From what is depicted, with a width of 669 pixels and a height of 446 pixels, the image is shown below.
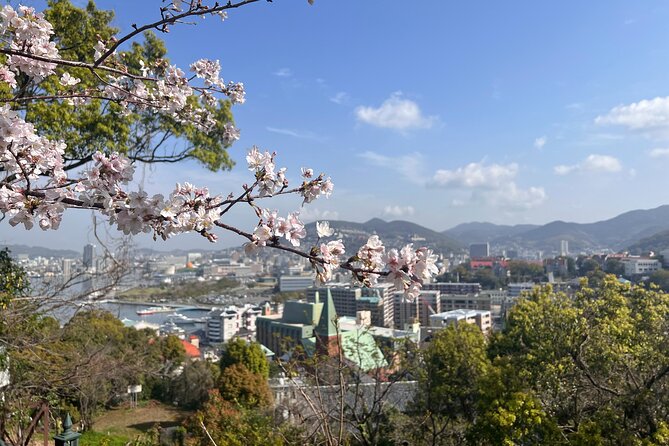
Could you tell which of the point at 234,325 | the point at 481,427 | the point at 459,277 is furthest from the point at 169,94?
the point at 459,277

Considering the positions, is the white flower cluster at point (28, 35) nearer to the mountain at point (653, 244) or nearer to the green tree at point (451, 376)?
the green tree at point (451, 376)

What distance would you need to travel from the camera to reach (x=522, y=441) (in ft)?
14.4

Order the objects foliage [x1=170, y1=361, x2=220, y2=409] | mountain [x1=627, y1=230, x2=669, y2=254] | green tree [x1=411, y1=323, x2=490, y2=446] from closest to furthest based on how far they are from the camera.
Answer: green tree [x1=411, y1=323, x2=490, y2=446], foliage [x1=170, y1=361, x2=220, y2=409], mountain [x1=627, y1=230, x2=669, y2=254]

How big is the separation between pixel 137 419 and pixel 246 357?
2.90 meters

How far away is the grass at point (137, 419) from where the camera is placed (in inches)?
332

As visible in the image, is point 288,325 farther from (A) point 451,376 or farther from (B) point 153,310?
(B) point 153,310

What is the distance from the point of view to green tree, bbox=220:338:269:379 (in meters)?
11.7

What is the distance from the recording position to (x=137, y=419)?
968 centimetres

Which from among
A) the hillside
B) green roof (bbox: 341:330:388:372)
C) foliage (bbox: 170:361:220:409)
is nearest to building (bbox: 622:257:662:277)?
green roof (bbox: 341:330:388:372)

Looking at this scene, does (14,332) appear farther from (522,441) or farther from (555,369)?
(555,369)

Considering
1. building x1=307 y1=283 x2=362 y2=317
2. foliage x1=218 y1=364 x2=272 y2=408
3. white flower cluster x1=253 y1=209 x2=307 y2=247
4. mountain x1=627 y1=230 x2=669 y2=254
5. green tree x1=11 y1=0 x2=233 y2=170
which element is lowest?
building x1=307 y1=283 x2=362 y2=317

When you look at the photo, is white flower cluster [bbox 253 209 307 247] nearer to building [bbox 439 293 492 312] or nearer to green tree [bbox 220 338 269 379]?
green tree [bbox 220 338 269 379]

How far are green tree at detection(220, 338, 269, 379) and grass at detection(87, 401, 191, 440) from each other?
162 centimetres

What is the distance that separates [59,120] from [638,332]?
6.30 metres
